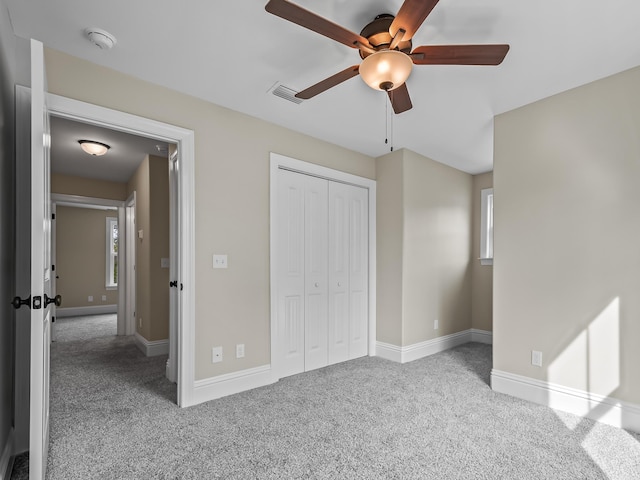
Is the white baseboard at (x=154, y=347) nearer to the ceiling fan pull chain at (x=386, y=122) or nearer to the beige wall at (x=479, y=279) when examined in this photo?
the ceiling fan pull chain at (x=386, y=122)

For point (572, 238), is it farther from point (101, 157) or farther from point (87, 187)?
point (87, 187)

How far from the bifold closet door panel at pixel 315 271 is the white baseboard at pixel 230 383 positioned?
22.2 inches

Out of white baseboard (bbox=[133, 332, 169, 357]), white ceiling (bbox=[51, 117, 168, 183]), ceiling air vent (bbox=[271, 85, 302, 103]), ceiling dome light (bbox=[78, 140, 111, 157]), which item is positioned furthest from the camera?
white baseboard (bbox=[133, 332, 169, 357])

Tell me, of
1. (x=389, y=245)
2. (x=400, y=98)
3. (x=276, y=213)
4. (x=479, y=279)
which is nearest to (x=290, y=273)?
(x=276, y=213)

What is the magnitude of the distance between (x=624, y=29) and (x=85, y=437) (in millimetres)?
4023

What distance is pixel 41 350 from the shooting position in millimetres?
1557

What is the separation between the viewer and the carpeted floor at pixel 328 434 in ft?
6.00

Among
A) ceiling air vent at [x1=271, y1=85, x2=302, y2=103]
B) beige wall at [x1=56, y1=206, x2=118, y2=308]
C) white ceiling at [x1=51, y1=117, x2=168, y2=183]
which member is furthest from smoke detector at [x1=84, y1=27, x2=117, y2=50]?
beige wall at [x1=56, y1=206, x2=118, y2=308]

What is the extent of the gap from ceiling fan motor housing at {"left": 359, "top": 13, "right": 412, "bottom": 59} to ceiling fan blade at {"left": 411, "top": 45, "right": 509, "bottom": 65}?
74mm

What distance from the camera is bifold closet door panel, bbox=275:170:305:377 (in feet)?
10.7

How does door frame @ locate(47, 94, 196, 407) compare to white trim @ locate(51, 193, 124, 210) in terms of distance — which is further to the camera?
white trim @ locate(51, 193, 124, 210)

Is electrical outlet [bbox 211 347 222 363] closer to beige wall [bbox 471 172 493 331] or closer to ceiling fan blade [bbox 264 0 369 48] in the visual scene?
ceiling fan blade [bbox 264 0 369 48]

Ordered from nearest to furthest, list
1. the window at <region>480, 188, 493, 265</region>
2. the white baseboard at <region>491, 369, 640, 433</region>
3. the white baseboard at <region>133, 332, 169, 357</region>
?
1. the white baseboard at <region>491, 369, 640, 433</region>
2. the white baseboard at <region>133, 332, 169, 357</region>
3. the window at <region>480, 188, 493, 265</region>

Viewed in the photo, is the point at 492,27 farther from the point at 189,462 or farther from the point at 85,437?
the point at 85,437
